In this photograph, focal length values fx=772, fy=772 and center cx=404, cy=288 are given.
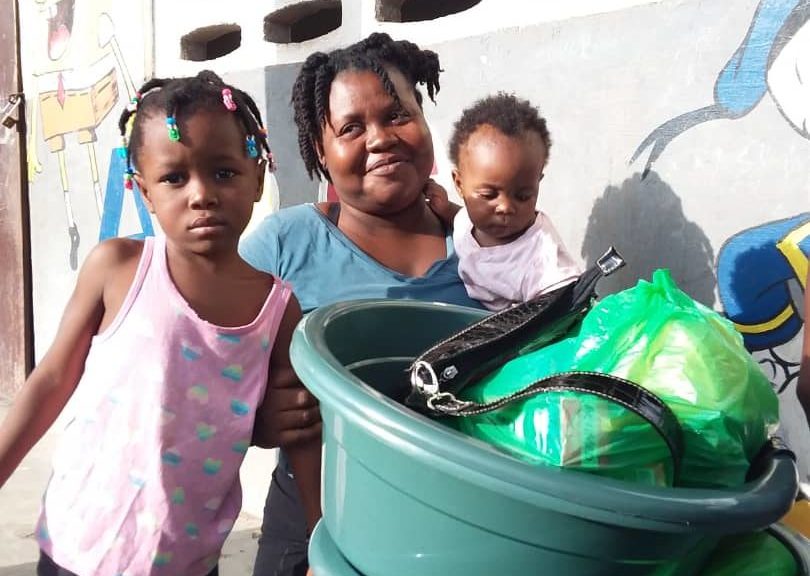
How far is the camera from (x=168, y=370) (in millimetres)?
1289

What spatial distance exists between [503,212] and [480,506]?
0.95 m

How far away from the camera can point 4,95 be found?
5066 millimetres

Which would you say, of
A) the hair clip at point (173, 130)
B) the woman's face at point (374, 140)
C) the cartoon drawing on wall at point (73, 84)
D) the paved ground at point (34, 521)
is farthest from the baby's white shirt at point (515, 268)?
the cartoon drawing on wall at point (73, 84)

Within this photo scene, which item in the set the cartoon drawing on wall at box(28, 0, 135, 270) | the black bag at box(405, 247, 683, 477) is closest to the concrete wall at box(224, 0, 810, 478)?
the black bag at box(405, 247, 683, 477)

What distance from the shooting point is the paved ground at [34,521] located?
2.99 m

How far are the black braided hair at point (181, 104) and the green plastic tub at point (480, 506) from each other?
2.02ft

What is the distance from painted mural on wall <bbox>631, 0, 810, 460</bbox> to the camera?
1460mm

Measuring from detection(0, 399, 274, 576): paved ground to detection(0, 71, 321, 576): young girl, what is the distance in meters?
1.74

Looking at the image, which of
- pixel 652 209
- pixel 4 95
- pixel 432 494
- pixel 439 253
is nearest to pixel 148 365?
pixel 439 253

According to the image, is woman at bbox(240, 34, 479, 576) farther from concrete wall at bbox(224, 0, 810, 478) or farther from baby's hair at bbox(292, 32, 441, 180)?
concrete wall at bbox(224, 0, 810, 478)

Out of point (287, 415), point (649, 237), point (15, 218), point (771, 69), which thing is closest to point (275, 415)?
point (287, 415)

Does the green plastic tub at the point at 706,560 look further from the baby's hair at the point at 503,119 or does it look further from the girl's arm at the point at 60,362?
the baby's hair at the point at 503,119

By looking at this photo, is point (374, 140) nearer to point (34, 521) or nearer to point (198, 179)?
point (198, 179)

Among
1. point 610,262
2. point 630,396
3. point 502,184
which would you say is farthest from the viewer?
point 502,184
